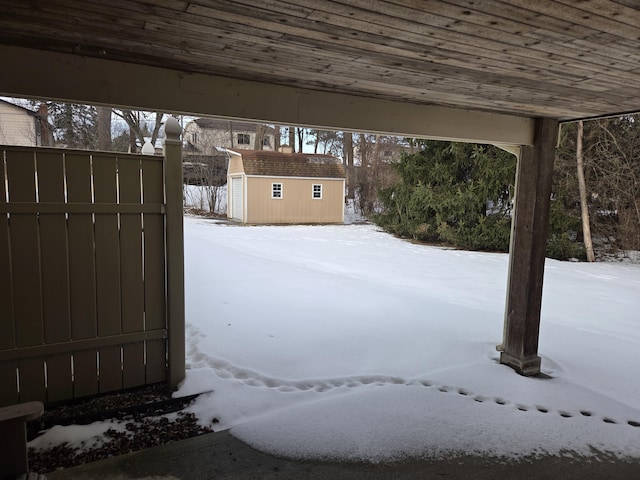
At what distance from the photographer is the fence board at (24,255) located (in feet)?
8.71

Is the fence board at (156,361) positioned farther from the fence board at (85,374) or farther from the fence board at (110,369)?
the fence board at (85,374)

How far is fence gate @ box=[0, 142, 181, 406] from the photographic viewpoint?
269 cm

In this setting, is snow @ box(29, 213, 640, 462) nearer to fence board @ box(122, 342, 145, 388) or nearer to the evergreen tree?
fence board @ box(122, 342, 145, 388)

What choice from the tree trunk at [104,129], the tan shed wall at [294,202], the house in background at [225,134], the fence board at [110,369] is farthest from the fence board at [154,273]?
the house in background at [225,134]

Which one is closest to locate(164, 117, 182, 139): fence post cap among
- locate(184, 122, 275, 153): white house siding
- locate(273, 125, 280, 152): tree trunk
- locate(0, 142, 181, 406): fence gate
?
locate(0, 142, 181, 406): fence gate

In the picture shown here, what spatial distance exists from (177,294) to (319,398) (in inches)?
52.2

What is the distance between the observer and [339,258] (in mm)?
9969

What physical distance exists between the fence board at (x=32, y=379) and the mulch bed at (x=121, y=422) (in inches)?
4.6

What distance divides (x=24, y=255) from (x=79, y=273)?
0.33 meters

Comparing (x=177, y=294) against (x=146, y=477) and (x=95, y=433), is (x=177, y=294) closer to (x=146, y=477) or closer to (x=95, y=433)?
(x=95, y=433)

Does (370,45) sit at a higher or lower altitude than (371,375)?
higher

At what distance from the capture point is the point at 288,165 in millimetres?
19328

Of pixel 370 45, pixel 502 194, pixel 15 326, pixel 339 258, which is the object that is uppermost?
pixel 370 45

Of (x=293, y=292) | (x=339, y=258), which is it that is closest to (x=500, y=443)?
(x=293, y=292)
